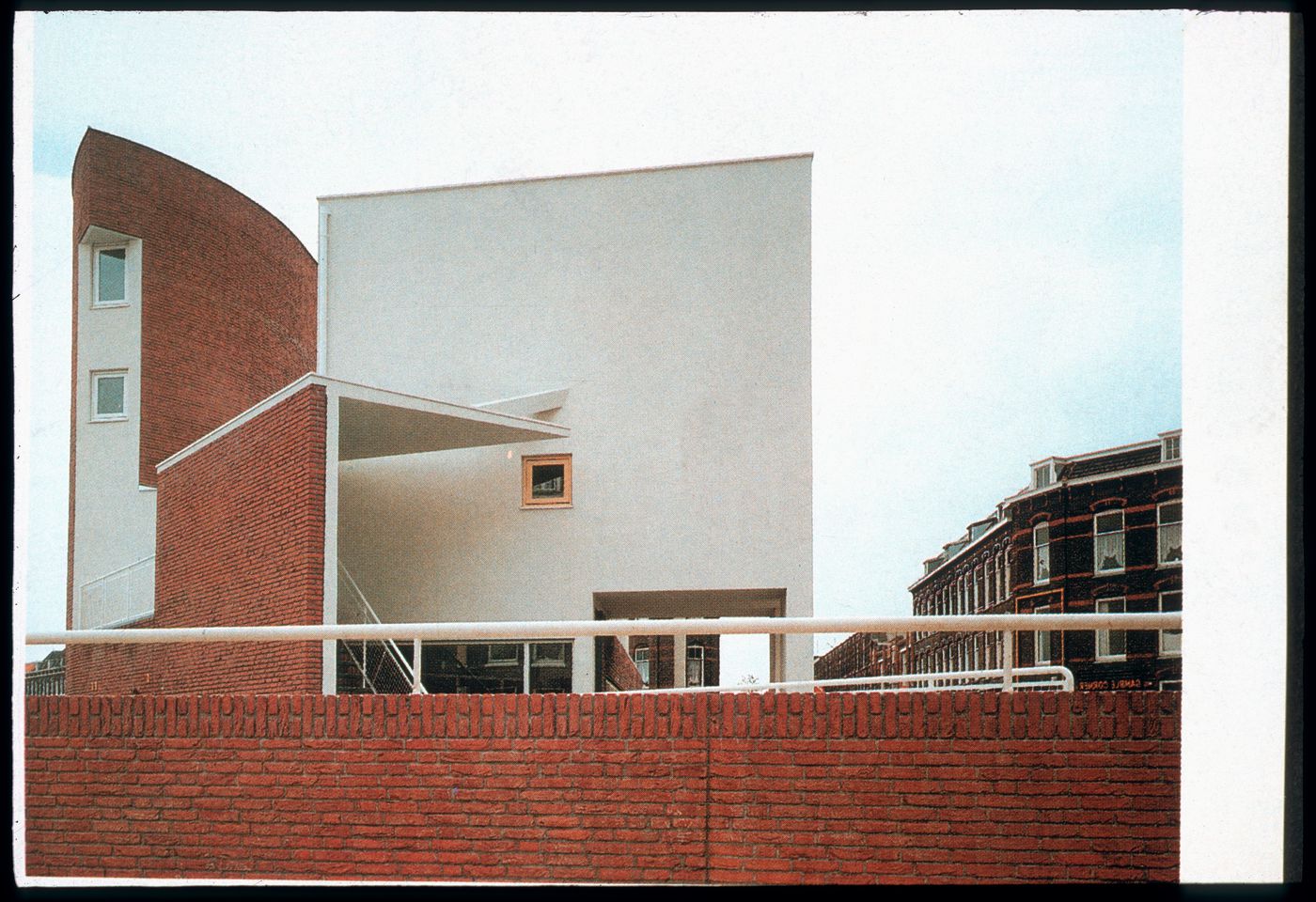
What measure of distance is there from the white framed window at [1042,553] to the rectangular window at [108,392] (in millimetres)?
22561

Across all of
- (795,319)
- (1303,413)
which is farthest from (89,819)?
(795,319)

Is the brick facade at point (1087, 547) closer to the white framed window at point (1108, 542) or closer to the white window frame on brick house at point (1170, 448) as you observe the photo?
the white framed window at point (1108, 542)

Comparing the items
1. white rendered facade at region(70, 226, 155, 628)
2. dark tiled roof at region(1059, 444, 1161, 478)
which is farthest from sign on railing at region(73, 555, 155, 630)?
dark tiled roof at region(1059, 444, 1161, 478)

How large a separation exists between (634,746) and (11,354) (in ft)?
9.63

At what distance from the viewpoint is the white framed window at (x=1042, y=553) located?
3138 centimetres

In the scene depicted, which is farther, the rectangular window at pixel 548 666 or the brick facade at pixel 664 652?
the brick facade at pixel 664 652

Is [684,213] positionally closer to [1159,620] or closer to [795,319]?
[795,319]

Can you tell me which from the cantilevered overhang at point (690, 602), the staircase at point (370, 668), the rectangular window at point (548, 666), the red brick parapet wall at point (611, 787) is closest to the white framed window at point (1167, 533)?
the cantilevered overhang at point (690, 602)

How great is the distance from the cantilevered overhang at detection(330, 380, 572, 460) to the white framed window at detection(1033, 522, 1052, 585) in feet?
65.6

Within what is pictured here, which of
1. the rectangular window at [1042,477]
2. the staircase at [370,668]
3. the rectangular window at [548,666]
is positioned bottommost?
the rectangular window at [548,666]

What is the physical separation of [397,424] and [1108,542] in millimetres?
26583

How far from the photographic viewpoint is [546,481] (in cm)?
1573

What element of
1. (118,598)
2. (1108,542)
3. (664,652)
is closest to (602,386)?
(118,598)

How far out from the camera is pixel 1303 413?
12.6 ft
